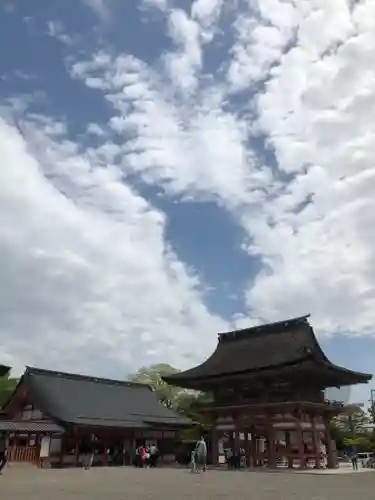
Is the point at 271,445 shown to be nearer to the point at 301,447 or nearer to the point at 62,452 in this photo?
the point at 301,447

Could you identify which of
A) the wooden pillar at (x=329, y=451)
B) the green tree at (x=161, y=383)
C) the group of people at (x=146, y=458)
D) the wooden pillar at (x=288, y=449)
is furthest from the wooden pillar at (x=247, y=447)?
the green tree at (x=161, y=383)

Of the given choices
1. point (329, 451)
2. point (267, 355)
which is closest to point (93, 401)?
point (267, 355)

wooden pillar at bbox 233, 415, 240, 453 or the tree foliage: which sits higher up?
the tree foliage

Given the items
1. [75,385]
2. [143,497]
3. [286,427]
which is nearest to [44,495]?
[143,497]

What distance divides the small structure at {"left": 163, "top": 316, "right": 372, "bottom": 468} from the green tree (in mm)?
28354

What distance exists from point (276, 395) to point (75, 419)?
15701mm

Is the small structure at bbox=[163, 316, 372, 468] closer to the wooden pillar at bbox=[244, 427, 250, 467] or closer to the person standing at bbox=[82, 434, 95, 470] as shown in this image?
the wooden pillar at bbox=[244, 427, 250, 467]

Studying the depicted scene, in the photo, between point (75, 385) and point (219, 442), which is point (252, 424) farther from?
point (75, 385)

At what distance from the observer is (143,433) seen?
4506 cm

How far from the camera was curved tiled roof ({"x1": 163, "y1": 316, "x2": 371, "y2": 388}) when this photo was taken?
3462 cm

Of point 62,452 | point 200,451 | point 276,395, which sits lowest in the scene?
point 200,451

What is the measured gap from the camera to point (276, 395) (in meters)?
35.6

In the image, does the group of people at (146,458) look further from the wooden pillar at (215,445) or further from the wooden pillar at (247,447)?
the wooden pillar at (247,447)

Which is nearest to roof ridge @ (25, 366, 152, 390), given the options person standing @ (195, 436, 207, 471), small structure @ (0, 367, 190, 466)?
small structure @ (0, 367, 190, 466)
